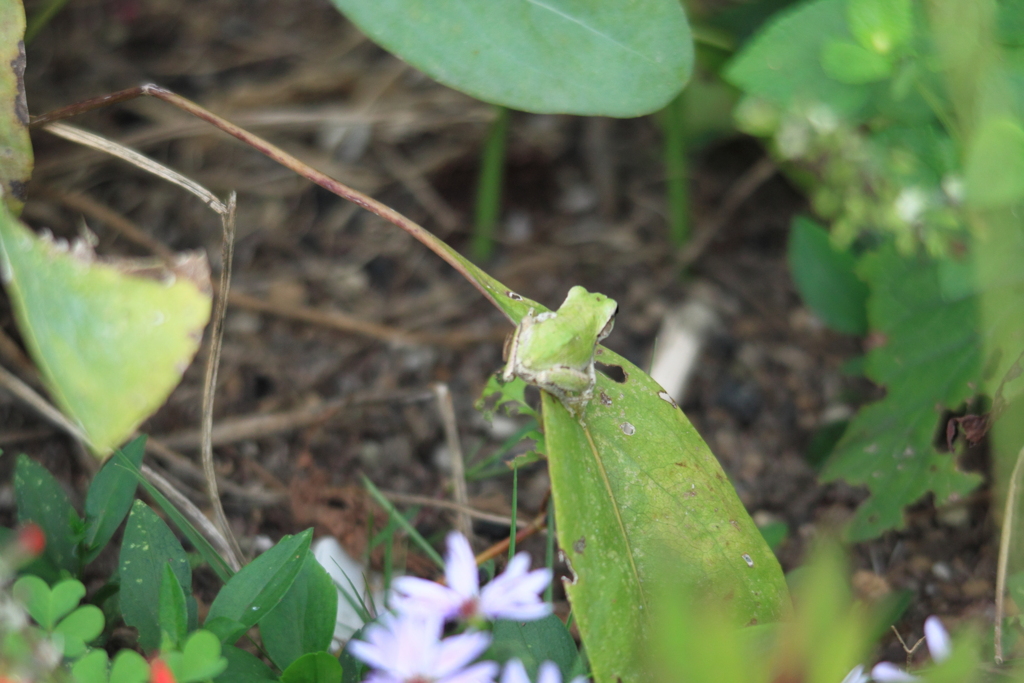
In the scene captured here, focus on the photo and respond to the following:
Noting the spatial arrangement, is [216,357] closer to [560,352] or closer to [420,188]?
[560,352]

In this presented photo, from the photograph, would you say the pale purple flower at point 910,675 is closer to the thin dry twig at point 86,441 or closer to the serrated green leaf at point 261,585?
the serrated green leaf at point 261,585

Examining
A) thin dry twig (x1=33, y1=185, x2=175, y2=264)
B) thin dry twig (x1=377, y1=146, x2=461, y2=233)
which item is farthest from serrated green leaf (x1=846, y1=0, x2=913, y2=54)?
thin dry twig (x1=33, y1=185, x2=175, y2=264)

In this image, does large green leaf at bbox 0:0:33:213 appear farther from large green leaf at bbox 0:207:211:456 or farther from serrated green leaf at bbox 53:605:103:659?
serrated green leaf at bbox 53:605:103:659

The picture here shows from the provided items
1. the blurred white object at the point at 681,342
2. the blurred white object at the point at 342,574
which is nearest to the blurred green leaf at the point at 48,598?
the blurred white object at the point at 342,574

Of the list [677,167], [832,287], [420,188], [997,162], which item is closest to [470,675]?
[997,162]

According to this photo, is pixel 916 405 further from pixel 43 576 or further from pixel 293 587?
pixel 43 576
